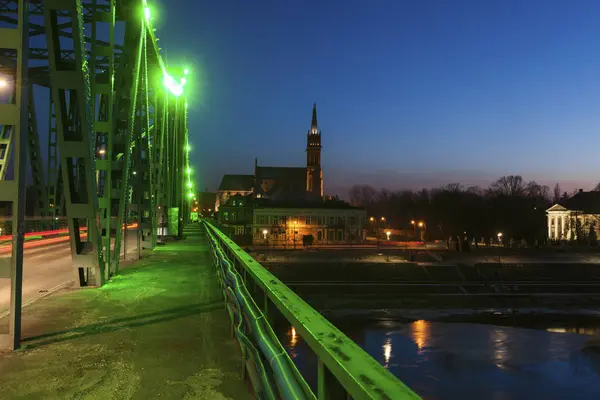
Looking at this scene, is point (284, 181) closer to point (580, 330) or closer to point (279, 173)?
point (279, 173)

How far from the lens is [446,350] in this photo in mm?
28938

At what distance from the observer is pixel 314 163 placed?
508 ft

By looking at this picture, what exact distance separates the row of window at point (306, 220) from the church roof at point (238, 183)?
69442 mm

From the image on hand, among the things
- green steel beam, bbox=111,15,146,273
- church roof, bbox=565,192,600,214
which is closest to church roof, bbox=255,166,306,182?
church roof, bbox=565,192,600,214

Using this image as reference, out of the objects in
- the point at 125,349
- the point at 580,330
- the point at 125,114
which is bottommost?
the point at 580,330

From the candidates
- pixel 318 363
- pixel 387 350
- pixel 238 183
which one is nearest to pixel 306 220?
pixel 387 350

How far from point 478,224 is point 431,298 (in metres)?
57.7

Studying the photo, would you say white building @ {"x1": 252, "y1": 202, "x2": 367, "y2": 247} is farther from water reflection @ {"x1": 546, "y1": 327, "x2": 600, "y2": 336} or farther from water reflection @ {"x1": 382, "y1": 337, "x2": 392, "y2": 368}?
water reflection @ {"x1": 382, "y1": 337, "x2": 392, "y2": 368}

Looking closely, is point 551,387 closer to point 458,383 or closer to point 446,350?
point 458,383

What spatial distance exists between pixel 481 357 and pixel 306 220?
6342 centimetres

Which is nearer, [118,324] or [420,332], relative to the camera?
[118,324]

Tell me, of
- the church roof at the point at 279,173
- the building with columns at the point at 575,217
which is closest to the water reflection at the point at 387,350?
the building with columns at the point at 575,217

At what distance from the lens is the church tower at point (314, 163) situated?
494 feet

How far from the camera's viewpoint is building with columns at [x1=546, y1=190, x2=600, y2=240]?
101 m
